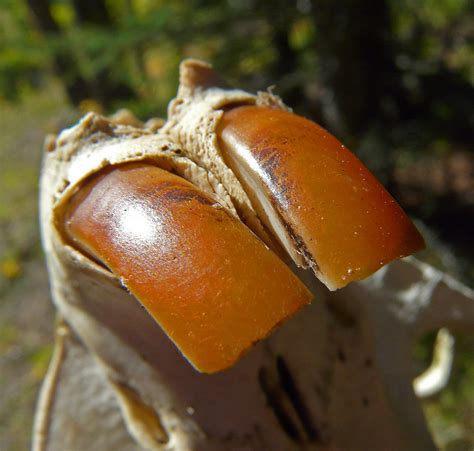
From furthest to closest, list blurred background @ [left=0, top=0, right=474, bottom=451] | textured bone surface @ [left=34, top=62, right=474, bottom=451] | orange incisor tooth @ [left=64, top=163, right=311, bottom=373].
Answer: blurred background @ [left=0, top=0, right=474, bottom=451] → textured bone surface @ [left=34, top=62, right=474, bottom=451] → orange incisor tooth @ [left=64, top=163, right=311, bottom=373]

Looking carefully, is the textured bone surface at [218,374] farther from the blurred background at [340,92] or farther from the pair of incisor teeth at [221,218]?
the blurred background at [340,92]

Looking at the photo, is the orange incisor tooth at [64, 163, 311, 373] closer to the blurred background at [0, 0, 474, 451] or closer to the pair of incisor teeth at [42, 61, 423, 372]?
the pair of incisor teeth at [42, 61, 423, 372]

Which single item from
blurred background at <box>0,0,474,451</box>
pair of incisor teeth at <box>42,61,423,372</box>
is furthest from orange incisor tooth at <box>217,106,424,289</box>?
blurred background at <box>0,0,474,451</box>

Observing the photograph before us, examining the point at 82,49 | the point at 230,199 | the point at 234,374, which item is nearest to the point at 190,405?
the point at 234,374

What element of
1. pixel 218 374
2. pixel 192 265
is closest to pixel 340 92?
pixel 218 374

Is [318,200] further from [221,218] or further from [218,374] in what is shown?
[218,374]

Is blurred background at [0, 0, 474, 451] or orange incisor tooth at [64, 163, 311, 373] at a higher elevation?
orange incisor tooth at [64, 163, 311, 373]

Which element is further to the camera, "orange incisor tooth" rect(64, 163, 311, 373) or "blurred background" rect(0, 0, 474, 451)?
"blurred background" rect(0, 0, 474, 451)
